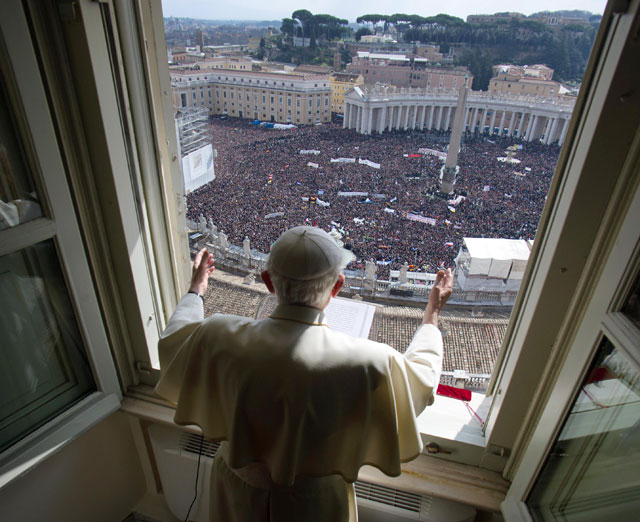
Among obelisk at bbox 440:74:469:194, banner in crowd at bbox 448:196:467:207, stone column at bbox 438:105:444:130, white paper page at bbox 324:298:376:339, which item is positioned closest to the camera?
white paper page at bbox 324:298:376:339

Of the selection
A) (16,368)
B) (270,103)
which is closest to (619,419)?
(16,368)

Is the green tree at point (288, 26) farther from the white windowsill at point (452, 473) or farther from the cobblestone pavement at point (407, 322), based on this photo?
A: the white windowsill at point (452, 473)

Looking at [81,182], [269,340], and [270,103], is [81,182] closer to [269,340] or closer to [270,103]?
[269,340]

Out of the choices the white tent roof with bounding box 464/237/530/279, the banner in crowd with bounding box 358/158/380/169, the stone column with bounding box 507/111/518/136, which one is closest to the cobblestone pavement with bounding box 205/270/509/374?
the white tent roof with bounding box 464/237/530/279

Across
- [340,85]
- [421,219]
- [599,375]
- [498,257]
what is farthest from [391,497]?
[340,85]

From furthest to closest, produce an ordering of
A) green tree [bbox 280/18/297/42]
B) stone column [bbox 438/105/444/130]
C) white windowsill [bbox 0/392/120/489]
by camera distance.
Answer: stone column [bbox 438/105/444/130] → green tree [bbox 280/18/297/42] → white windowsill [bbox 0/392/120/489]

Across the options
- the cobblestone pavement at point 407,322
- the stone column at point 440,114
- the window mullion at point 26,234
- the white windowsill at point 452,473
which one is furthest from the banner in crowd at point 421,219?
the window mullion at point 26,234

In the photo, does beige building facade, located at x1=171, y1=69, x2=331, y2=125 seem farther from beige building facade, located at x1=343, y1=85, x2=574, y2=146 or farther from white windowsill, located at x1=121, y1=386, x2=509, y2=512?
white windowsill, located at x1=121, y1=386, x2=509, y2=512
